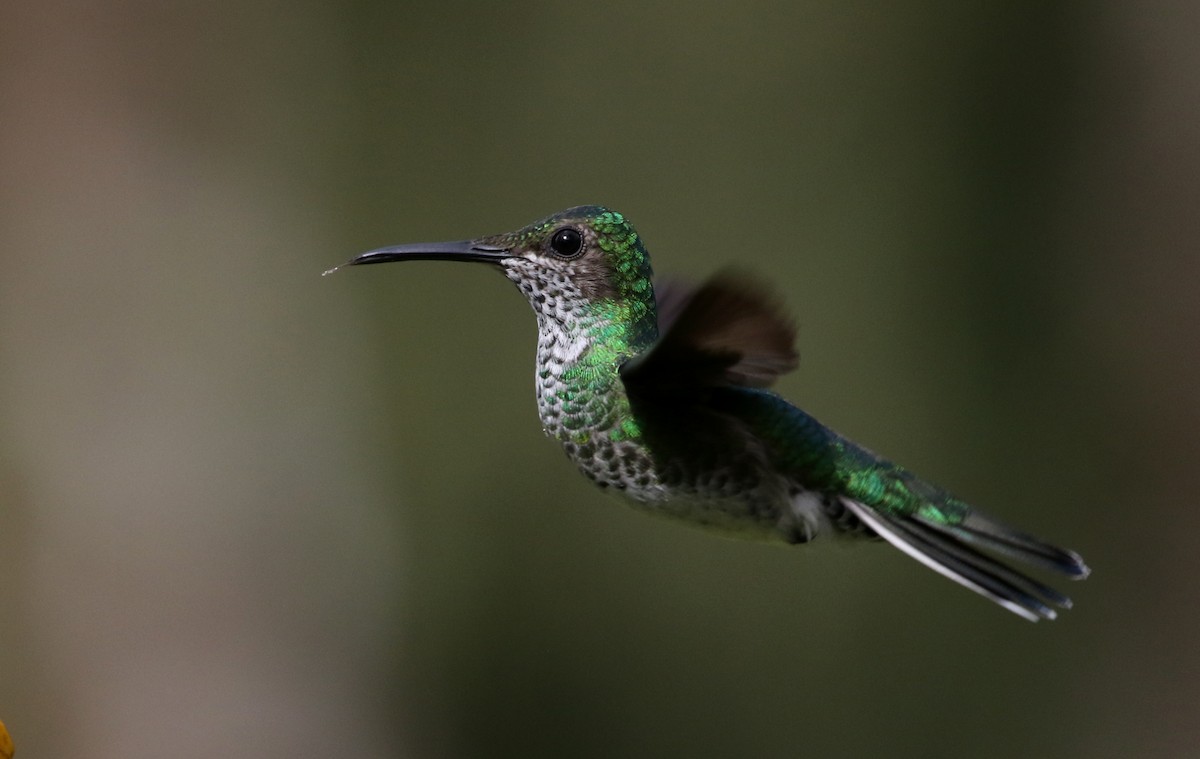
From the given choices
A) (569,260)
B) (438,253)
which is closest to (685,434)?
(569,260)

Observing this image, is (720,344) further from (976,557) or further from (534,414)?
(534,414)

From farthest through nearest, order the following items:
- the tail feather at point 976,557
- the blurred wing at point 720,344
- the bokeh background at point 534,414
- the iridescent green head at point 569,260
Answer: the bokeh background at point 534,414 → the iridescent green head at point 569,260 → the tail feather at point 976,557 → the blurred wing at point 720,344

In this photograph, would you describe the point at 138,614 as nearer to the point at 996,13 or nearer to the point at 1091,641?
the point at 1091,641

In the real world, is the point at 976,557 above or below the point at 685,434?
below

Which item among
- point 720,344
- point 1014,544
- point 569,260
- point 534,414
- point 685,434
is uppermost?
point 569,260

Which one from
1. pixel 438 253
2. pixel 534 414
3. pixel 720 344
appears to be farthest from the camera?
pixel 534 414

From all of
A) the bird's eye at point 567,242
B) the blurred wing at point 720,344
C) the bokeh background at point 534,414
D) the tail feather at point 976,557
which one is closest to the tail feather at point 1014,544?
the tail feather at point 976,557

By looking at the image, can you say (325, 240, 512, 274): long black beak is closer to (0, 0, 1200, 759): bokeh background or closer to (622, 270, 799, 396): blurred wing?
(622, 270, 799, 396): blurred wing

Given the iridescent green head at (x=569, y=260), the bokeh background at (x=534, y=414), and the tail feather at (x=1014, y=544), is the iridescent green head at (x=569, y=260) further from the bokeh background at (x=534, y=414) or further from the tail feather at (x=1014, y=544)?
the bokeh background at (x=534, y=414)
